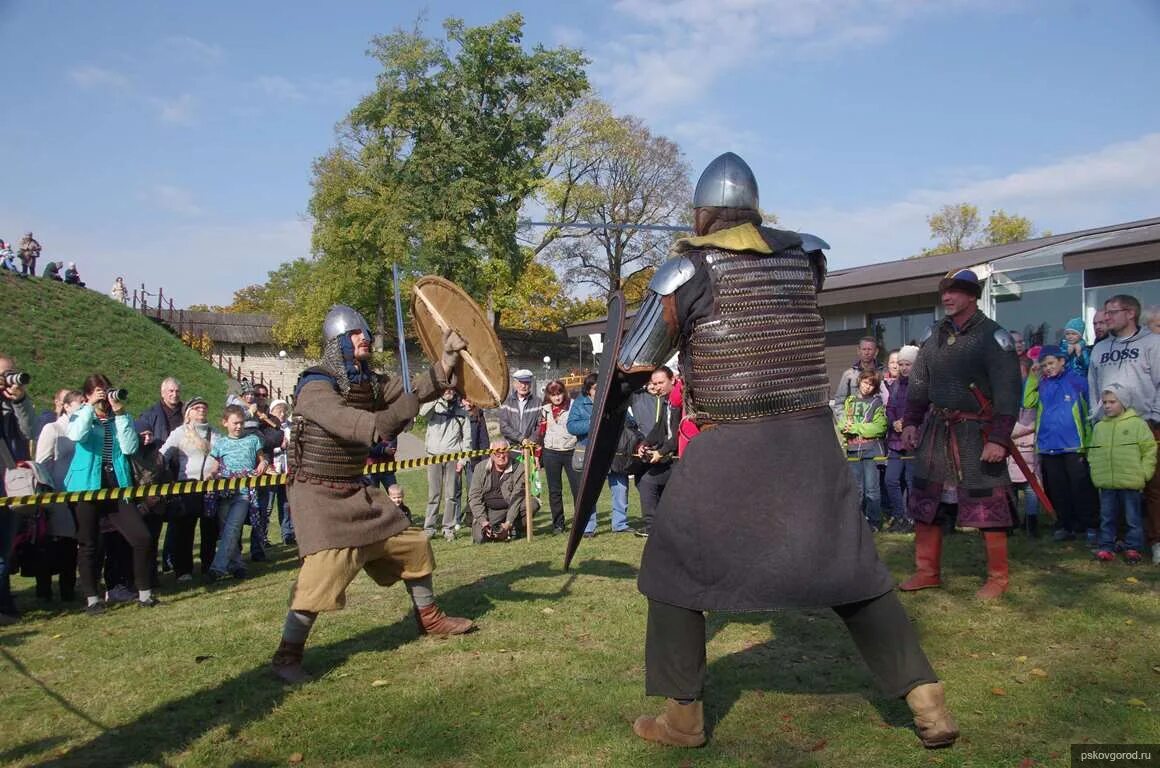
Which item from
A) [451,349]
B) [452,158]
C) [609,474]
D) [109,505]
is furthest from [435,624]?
[452,158]

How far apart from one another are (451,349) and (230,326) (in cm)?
3798

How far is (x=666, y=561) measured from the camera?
11.1ft

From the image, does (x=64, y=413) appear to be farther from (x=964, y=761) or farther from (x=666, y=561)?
(x=964, y=761)

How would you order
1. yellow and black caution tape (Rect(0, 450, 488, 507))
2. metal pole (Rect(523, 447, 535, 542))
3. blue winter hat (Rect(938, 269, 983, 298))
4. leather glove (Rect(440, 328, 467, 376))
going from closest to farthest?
1. leather glove (Rect(440, 328, 467, 376))
2. blue winter hat (Rect(938, 269, 983, 298))
3. yellow and black caution tape (Rect(0, 450, 488, 507))
4. metal pole (Rect(523, 447, 535, 542))

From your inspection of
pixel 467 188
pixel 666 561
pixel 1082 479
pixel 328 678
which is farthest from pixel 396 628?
pixel 467 188

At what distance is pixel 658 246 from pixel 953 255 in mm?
23452

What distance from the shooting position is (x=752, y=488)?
329 cm

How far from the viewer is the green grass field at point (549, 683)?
365 cm

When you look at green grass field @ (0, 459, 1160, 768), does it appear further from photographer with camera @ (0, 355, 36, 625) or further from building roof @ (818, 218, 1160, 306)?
building roof @ (818, 218, 1160, 306)

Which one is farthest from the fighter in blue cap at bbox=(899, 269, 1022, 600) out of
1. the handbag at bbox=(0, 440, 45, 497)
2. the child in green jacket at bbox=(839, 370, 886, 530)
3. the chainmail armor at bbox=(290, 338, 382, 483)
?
the handbag at bbox=(0, 440, 45, 497)

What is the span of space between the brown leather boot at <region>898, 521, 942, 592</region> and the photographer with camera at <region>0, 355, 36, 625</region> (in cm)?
629

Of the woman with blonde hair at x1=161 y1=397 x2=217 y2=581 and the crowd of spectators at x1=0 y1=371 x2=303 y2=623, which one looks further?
the woman with blonde hair at x1=161 y1=397 x2=217 y2=581

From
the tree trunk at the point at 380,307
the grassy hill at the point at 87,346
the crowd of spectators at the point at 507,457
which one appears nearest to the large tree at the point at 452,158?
the tree trunk at the point at 380,307

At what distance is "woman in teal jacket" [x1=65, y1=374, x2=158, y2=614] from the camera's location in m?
6.77
